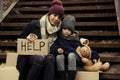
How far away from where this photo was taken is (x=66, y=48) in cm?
518

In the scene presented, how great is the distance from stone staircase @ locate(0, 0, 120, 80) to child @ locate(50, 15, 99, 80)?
534mm

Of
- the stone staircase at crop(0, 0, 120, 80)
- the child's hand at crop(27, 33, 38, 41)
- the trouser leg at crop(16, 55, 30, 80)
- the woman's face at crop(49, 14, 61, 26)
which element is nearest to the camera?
the child's hand at crop(27, 33, 38, 41)

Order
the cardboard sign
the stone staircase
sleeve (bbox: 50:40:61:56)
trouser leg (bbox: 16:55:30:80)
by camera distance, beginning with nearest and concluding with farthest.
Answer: the cardboard sign, trouser leg (bbox: 16:55:30:80), sleeve (bbox: 50:40:61:56), the stone staircase

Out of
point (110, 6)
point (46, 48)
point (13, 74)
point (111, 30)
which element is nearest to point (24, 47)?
point (46, 48)

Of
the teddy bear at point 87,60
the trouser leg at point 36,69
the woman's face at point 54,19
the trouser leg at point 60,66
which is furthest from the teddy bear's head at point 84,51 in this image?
the trouser leg at point 36,69

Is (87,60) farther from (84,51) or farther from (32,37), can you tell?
(32,37)

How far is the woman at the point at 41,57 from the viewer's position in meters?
4.84

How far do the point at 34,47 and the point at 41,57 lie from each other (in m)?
0.19

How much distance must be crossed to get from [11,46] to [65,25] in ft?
5.17

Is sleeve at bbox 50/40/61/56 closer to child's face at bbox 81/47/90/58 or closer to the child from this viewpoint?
the child

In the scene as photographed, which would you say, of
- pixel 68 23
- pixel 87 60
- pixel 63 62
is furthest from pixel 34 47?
pixel 87 60

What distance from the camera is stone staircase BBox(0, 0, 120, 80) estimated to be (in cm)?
613

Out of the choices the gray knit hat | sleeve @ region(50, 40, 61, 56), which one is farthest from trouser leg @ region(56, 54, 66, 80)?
the gray knit hat

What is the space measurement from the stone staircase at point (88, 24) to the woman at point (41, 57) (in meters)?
0.84
